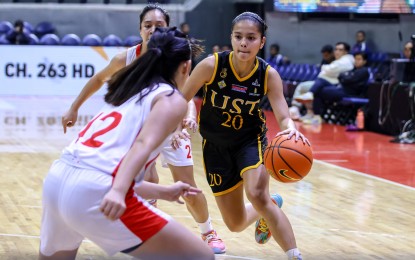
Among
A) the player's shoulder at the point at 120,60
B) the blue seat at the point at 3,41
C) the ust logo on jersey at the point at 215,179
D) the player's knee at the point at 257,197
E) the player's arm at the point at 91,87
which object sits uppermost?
the player's shoulder at the point at 120,60

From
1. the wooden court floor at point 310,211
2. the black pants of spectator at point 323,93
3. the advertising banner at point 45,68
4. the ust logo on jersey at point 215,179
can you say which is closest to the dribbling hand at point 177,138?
the ust logo on jersey at point 215,179

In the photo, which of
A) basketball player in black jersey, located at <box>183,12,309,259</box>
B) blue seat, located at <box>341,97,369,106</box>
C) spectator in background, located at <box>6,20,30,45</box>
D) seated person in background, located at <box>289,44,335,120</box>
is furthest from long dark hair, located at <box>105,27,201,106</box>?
spectator in background, located at <box>6,20,30,45</box>

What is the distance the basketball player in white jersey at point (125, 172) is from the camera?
3.29 meters

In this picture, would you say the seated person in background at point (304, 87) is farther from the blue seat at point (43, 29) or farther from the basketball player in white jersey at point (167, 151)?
the basketball player in white jersey at point (167, 151)

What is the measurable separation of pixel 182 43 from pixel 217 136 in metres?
2.05

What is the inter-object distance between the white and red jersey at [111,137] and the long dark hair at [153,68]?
4 cm

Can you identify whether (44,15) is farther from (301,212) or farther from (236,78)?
(236,78)

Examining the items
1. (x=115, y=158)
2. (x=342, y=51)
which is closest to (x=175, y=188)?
(x=115, y=158)

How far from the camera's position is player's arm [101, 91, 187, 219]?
3.21m

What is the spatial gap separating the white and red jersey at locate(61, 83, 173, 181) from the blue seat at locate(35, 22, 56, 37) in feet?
64.8

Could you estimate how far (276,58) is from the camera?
1969 centimetres

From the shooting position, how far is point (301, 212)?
7.46 m

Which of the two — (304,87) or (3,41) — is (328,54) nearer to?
(304,87)

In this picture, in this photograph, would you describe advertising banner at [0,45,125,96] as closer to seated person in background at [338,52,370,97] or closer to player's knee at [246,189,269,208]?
seated person in background at [338,52,370,97]
